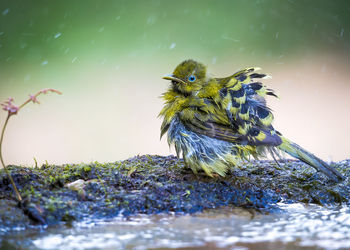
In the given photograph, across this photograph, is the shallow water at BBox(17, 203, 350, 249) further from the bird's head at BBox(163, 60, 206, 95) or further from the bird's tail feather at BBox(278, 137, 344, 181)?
the bird's head at BBox(163, 60, 206, 95)

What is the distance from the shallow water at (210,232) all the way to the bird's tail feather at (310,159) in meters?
0.81

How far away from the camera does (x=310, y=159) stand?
3875 millimetres

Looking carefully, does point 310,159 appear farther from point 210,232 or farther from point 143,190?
point 210,232

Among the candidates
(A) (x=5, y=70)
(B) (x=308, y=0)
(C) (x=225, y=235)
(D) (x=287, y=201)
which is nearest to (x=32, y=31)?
(A) (x=5, y=70)

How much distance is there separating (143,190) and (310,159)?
1601 mm

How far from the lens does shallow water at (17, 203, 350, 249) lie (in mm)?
2246

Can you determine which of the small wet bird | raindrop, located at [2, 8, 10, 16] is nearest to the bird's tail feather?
the small wet bird

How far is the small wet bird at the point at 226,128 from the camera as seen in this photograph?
391 centimetres

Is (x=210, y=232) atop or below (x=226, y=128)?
below

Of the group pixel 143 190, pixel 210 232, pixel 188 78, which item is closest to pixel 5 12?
pixel 188 78

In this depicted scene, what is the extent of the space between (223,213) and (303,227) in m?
0.58

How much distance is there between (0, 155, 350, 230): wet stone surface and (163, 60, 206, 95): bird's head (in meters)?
0.80

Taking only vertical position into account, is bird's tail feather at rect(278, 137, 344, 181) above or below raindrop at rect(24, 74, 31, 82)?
below

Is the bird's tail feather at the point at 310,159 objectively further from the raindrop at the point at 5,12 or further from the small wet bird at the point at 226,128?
the raindrop at the point at 5,12
